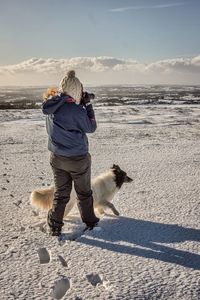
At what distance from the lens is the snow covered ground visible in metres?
2.72

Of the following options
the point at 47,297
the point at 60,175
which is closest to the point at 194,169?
the point at 60,175

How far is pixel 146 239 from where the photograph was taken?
3697 mm

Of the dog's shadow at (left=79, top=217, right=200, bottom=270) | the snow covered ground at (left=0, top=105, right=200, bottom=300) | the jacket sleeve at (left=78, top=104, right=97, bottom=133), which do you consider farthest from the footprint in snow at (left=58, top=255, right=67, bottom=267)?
the jacket sleeve at (left=78, top=104, right=97, bottom=133)

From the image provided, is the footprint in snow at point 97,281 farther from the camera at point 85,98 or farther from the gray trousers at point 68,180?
the camera at point 85,98

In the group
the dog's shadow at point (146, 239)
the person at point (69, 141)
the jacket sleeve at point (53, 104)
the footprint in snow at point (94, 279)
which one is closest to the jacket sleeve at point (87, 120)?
the person at point (69, 141)

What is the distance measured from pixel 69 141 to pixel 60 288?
1.40 m

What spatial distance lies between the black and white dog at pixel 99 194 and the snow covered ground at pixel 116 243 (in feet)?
0.54

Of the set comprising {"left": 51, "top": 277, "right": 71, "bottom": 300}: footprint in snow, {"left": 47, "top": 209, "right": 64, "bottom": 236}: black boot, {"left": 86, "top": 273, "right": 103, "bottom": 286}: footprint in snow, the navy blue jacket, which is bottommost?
{"left": 86, "top": 273, "right": 103, "bottom": 286}: footprint in snow

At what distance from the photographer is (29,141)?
10672 millimetres

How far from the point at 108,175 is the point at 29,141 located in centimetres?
640

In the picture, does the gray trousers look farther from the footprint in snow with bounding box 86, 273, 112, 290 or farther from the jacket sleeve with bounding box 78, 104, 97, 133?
the footprint in snow with bounding box 86, 273, 112, 290

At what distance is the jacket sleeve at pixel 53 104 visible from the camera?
11.2 ft

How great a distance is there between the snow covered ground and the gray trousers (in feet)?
0.98

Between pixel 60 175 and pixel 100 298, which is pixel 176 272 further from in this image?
pixel 60 175
